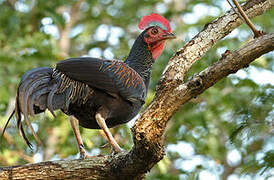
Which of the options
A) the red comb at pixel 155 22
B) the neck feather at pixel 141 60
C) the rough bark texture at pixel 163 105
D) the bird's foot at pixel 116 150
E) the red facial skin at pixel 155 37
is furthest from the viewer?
the red comb at pixel 155 22

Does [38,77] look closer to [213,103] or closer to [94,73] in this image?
[94,73]

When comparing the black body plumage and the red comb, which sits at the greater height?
the red comb

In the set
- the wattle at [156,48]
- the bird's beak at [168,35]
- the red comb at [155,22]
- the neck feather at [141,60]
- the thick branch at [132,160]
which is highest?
the red comb at [155,22]

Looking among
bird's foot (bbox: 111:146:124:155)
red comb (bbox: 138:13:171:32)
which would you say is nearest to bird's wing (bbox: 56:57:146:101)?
bird's foot (bbox: 111:146:124:155)

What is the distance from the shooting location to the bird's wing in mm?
5066

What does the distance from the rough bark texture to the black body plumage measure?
581 millimetres

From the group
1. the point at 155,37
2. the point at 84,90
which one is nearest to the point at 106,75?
the point at 84,90

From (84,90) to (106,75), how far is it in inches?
13.2

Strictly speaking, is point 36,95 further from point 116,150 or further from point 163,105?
point 163,105

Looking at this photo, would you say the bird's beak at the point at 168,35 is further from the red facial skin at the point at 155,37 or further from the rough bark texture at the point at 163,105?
the rough bark texture at the point at 163,105

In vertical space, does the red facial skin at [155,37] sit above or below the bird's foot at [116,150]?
above

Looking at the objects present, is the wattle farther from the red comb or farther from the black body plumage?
the black body plumage

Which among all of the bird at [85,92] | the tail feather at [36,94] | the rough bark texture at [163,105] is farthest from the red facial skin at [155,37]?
the tail feather at [36,94]

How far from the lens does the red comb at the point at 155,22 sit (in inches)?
242
